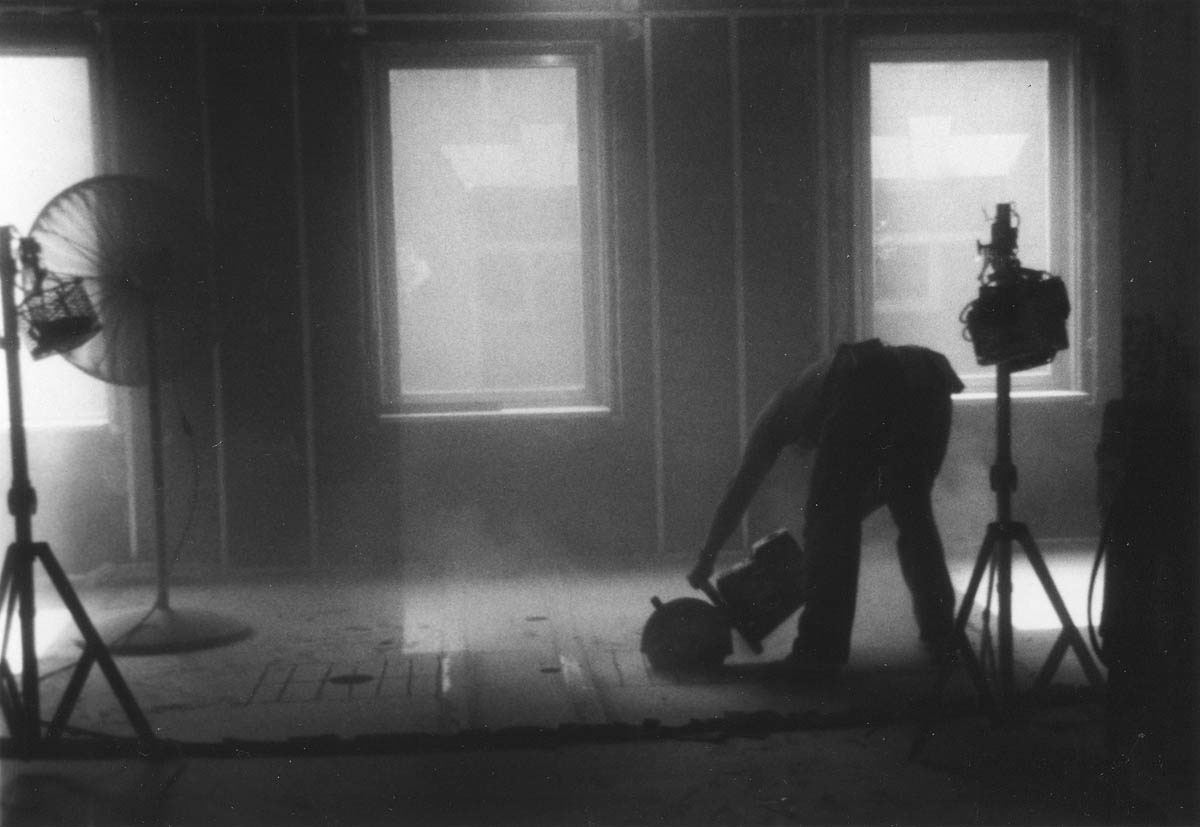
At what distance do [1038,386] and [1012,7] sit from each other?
2.15m

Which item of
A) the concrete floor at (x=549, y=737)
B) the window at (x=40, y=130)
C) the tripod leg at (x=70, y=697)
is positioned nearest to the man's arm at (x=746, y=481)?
the concrete floor at (x=549, y=737)

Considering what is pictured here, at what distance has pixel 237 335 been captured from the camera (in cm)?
672

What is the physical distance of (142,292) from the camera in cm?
526

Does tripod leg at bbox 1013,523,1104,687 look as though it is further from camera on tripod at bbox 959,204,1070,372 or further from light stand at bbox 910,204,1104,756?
camera on tripod at bbox 959,204,1070,372

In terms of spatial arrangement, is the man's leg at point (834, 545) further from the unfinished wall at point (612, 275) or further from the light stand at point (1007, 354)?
the unfinished wall at point (612, 275)

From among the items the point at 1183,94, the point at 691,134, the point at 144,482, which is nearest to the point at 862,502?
the point at 1183,94

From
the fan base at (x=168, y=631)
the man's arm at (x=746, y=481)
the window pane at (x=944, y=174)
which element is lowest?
the fan base at (x=168, y=631)

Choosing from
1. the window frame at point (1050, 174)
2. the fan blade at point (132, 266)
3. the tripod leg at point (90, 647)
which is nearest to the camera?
the tripod leg at point (90, 647)

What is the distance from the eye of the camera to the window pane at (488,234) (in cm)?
685

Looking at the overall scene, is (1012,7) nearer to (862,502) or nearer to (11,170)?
(862,502)

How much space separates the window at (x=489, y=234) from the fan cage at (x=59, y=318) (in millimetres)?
2473

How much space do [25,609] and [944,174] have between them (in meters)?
5.39

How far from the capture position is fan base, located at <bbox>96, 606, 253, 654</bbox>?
5113 millimetres

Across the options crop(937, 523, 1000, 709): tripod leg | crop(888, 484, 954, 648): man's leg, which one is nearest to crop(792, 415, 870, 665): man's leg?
crop(888, 484, 954, 648): man's leg
